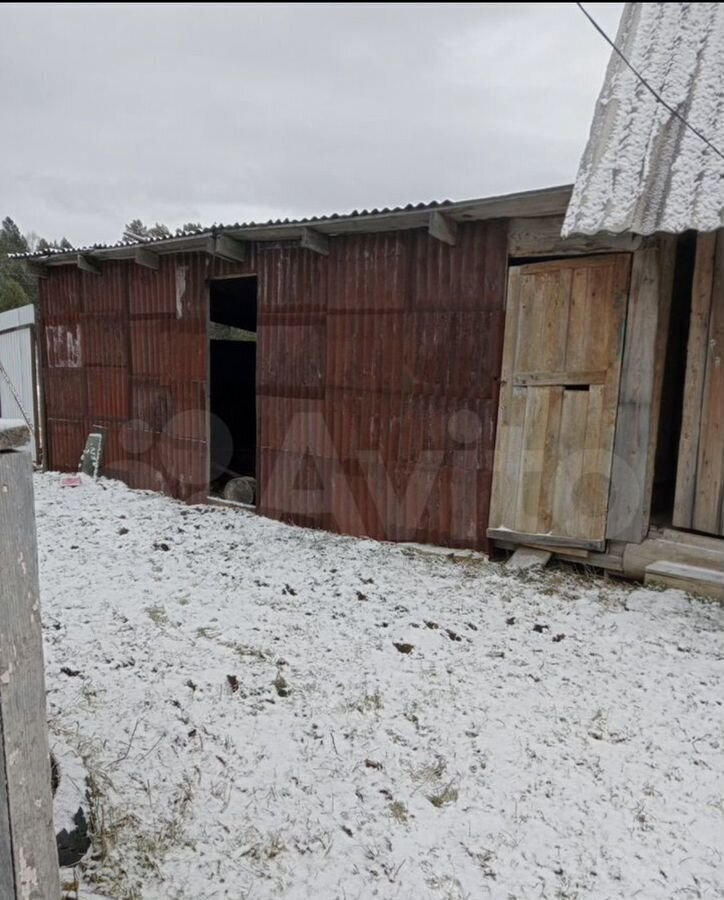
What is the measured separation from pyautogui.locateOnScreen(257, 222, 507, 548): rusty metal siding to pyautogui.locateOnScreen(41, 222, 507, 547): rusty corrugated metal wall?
0.01m

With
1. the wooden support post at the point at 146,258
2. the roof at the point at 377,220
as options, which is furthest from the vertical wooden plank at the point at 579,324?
the wooden support post at the point at 146,258

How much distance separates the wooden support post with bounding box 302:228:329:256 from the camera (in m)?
5.54

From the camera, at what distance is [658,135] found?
167 inches

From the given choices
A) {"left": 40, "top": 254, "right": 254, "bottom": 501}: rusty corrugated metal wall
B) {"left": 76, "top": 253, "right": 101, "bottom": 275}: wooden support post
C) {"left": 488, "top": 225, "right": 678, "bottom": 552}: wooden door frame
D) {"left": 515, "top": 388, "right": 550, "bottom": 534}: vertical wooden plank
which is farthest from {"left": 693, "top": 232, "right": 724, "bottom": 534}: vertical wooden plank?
{"left": 76, "top": 253, "right": 101, "bottom": 275}: wooden support post

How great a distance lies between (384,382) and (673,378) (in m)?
2.53

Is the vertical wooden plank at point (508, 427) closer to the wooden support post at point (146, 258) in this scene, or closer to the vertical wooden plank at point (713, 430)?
the vertical wooden plank at point (713, 430)

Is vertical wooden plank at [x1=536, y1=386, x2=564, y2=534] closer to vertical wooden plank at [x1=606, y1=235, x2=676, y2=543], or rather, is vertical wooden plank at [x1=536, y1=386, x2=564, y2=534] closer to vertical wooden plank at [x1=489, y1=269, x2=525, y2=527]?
vertical wooden plank at [x1=489, y1=269, x2=525, y2=527]

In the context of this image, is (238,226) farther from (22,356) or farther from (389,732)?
(22,356)

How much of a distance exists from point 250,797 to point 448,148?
2.90 meters

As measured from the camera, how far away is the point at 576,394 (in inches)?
185

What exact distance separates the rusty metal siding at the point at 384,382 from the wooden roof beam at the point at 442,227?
122 mm

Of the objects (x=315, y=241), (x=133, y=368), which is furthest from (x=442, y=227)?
(x=133, y=368)

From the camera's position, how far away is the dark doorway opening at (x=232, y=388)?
8.22 m

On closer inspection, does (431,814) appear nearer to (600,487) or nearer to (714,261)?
(600,487)
